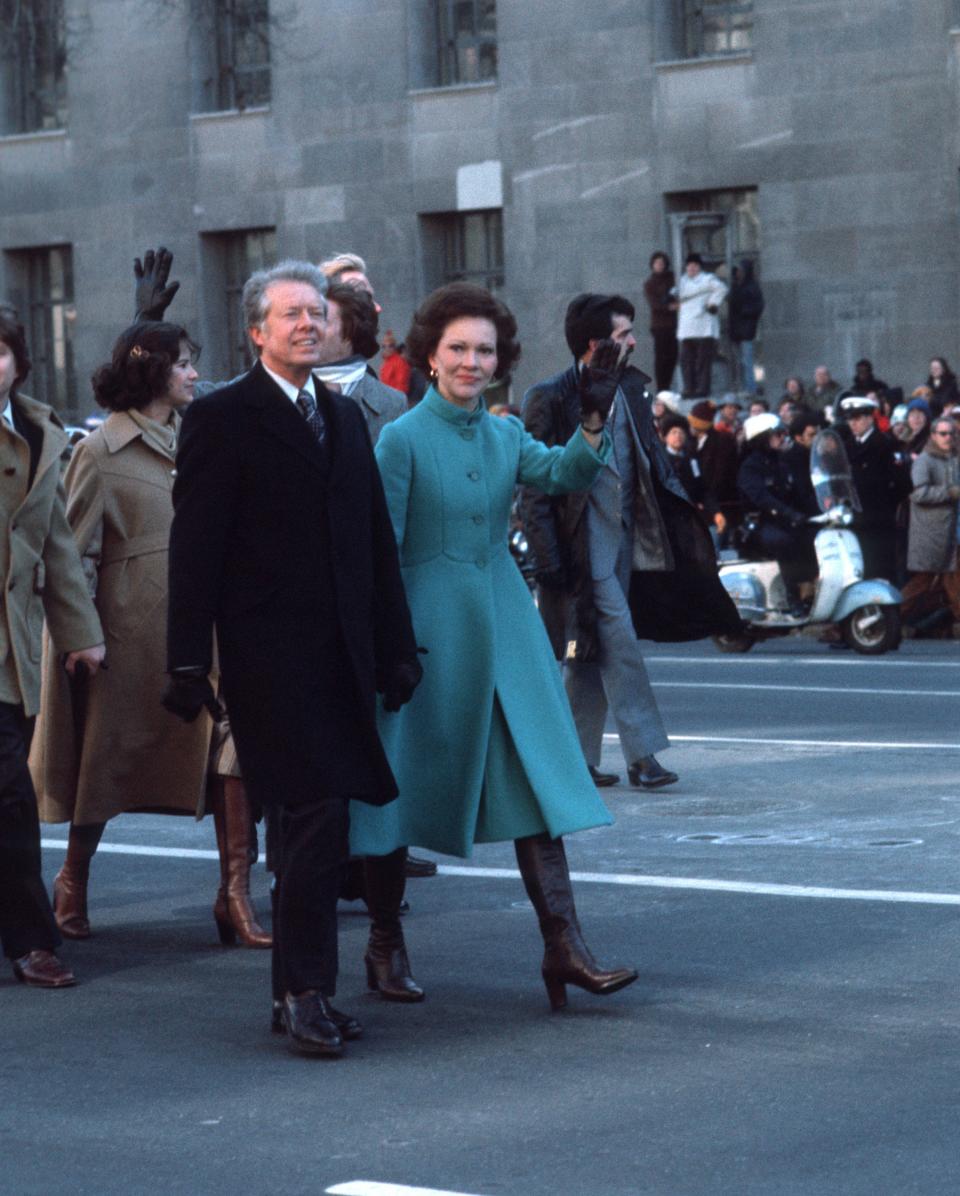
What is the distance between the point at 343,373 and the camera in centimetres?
893

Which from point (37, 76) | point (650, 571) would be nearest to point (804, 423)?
point (650, 571)

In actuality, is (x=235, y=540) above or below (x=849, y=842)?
above

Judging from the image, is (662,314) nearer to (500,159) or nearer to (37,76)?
(500,159)

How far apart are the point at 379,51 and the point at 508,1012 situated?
97.1 feet

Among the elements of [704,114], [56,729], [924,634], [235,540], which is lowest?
[924,634]

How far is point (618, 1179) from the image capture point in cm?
554

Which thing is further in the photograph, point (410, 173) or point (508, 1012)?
point (410, 173)

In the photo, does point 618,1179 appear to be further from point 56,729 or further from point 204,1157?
point 56,729

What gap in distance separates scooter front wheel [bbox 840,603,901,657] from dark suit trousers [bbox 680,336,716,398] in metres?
11.1

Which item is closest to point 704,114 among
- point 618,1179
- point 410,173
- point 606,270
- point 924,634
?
point 606,270

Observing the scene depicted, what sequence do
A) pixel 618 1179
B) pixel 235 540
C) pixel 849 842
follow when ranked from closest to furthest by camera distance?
pixel 618 1179
pixel 235 540
pixel 849 842

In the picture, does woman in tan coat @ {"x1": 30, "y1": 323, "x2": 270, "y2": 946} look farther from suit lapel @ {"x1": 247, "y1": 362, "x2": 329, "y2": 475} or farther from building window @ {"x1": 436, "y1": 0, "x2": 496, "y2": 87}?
building window @ {"x1": 436, "y1": 0, "x2": 496, "y2": 87}

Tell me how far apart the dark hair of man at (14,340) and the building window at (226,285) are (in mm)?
30035

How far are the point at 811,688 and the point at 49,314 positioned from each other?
2576cm
